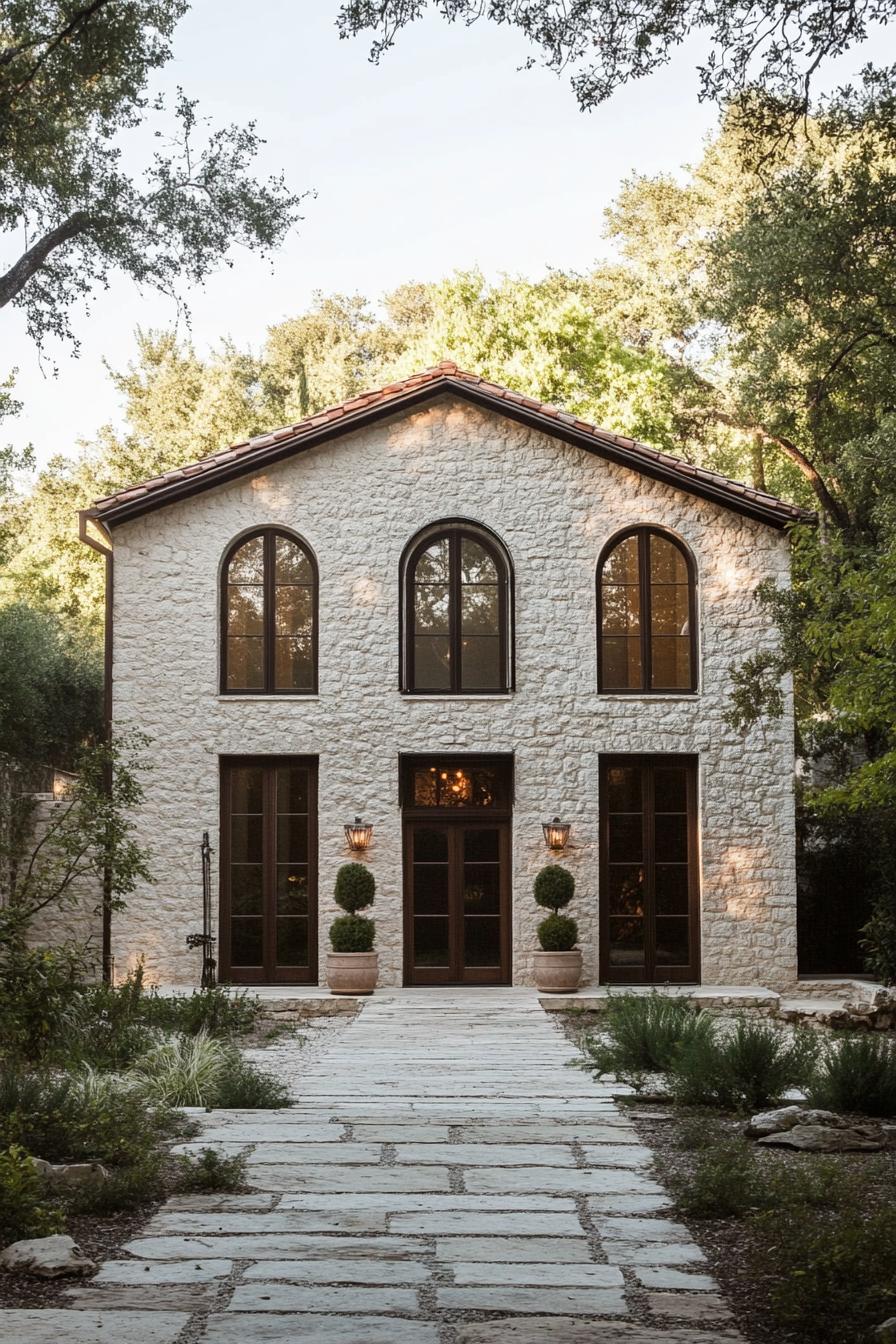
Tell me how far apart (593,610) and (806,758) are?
4955 millimetres

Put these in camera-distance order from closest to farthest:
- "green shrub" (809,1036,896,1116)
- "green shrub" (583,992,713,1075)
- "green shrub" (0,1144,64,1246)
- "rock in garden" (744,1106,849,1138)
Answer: "green shrub" (0,1144,64,1246)
"rock in garden" (744,1106,849,1138)
"green shrub" (809,1036,896,1116)
"green shrub" (583,992,713,1075)

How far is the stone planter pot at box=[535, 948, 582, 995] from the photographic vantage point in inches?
603

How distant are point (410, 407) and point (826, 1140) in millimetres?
11171

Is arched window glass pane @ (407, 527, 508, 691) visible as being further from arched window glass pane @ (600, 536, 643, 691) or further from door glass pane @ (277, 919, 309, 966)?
door glass pane @ (277, 919, 309, 966)

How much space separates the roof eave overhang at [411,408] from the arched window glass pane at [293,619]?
3.37 ft

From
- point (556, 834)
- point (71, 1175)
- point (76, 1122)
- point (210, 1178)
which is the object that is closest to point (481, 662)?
point (556, 834)

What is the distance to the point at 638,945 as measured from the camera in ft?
52.8

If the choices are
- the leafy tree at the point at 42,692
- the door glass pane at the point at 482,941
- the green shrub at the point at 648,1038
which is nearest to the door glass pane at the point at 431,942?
the door glass pane at the point at 482,941

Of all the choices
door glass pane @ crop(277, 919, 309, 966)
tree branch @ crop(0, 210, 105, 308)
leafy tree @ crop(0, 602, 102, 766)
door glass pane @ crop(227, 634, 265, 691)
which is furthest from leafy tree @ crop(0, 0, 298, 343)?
leafy tree @ crop(0, 602, 102, 766)

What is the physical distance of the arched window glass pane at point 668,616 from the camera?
1639 cm

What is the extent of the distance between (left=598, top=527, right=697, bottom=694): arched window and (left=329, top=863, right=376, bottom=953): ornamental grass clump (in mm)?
3503

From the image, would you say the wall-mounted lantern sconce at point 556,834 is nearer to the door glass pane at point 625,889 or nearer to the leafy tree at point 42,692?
the door glass pane at point 625,889

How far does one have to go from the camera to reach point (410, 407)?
54.1 ft

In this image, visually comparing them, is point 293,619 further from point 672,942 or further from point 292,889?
point 672,942
